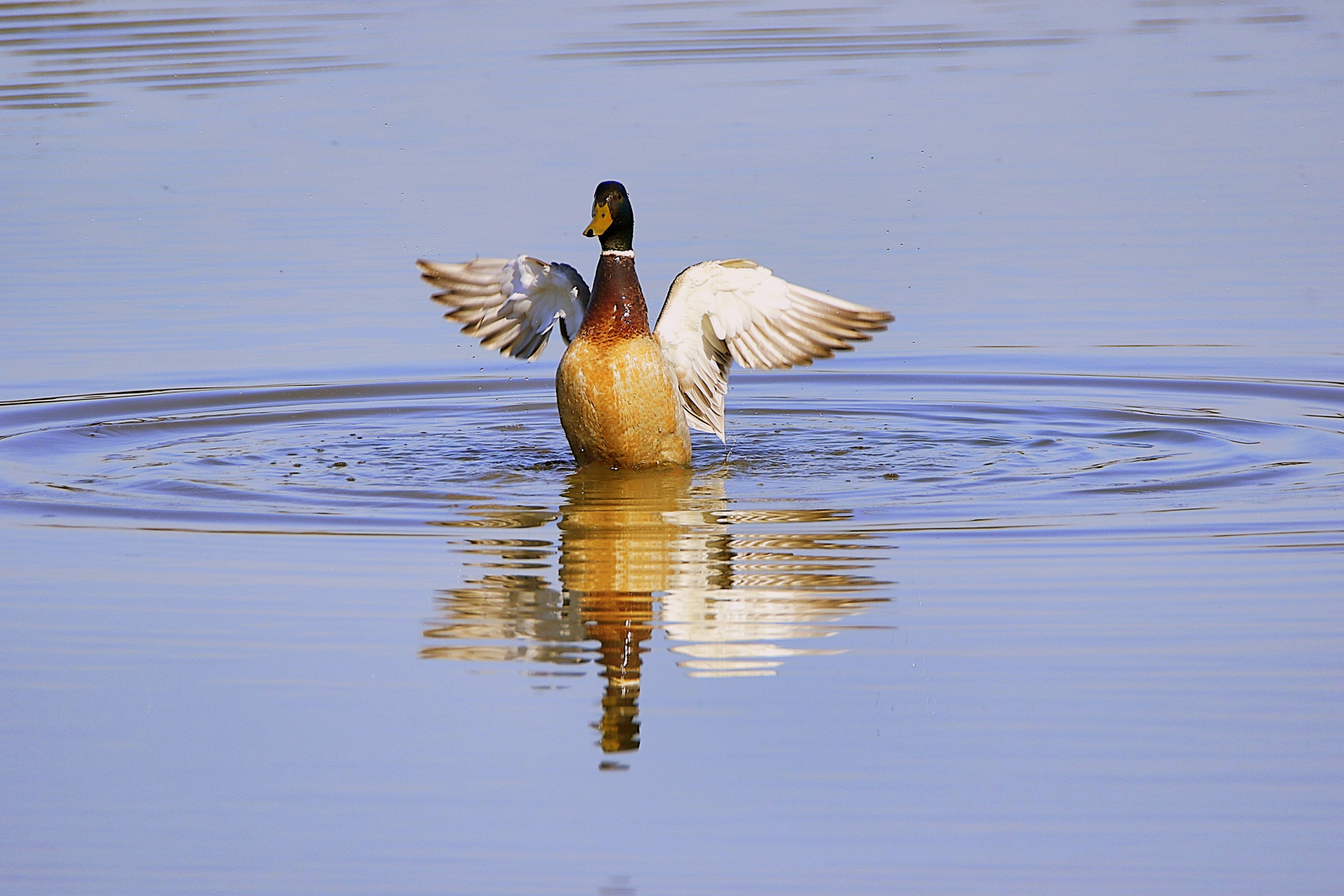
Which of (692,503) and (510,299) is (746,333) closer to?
(510,299)

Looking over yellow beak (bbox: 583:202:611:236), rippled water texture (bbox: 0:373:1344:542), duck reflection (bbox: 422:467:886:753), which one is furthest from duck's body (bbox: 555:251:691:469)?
duck reflection (bbox: 422:467:886:753)

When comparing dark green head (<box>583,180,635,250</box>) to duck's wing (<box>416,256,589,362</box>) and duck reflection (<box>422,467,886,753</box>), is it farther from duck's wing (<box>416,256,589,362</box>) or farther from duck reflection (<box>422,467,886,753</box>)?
duck reflection (<box>422,467,886,753</box>)

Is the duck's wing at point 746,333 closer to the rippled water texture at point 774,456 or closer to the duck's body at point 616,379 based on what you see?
the duck's body at point 616,379

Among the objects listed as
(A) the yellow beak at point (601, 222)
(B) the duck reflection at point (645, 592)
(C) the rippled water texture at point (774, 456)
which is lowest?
(B) the duck reflection at point (645, 592)

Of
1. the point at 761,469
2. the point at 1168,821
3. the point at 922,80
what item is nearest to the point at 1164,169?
the point at 922,80

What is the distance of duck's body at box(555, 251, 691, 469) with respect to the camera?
29.4 ft

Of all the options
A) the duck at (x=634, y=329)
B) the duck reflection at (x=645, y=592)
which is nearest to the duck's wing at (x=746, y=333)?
the duck at (x=634, y=329)

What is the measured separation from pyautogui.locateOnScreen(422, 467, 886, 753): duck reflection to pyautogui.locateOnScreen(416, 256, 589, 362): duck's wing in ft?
5.21

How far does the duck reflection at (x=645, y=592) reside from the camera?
5895 millimetres

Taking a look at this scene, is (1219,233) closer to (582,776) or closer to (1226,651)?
(1226,651)

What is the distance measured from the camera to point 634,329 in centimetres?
901

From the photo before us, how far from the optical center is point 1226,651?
5754 millimetres

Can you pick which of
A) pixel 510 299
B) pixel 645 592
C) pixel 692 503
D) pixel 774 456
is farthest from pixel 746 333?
pixel 645 592

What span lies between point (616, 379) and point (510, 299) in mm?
1110
